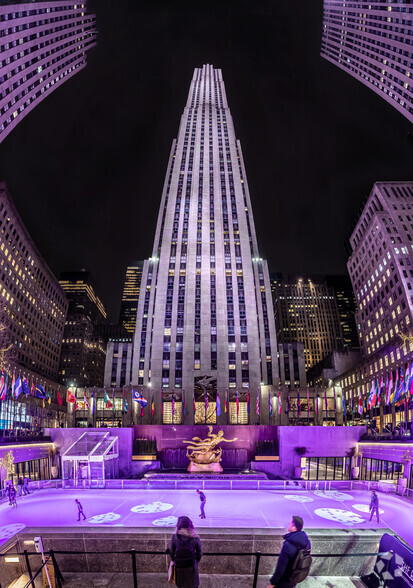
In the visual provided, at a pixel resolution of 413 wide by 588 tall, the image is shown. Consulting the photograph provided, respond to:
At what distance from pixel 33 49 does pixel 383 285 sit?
342ft

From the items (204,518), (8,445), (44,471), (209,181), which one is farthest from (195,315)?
(204,518)

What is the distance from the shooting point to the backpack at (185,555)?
7457 millimetres

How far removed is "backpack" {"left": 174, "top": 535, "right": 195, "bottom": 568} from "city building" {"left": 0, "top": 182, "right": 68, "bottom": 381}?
98931mm

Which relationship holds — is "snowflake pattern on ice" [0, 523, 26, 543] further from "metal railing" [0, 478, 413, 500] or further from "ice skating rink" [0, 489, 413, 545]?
"metal railing" [0, 478, 413, 500]

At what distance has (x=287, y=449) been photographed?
189ft

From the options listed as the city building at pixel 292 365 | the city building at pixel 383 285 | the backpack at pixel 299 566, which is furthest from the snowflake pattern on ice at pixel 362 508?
the city building at pixel 292 365

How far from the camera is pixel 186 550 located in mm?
7469

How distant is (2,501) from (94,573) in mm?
13376

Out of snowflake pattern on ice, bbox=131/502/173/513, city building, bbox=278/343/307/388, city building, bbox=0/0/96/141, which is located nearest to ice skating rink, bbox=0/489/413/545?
snowflake pattern on ice, bbox=131/502/173/513

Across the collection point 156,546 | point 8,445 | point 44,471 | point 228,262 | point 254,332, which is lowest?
point 44,471

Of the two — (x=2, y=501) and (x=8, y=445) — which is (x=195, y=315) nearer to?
(x=8, y=445)

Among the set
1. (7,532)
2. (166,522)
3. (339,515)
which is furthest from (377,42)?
(7,532)

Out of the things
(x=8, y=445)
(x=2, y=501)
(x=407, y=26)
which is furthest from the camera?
(x=407, y=26)

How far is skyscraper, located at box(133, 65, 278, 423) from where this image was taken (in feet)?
309
